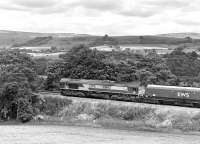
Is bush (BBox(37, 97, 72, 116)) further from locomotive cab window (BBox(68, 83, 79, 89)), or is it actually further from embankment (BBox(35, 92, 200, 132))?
locomotive cab window (BBox(68, 83, 79, 89))

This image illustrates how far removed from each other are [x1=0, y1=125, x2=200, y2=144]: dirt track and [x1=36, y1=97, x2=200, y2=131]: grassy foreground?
10.1 feet

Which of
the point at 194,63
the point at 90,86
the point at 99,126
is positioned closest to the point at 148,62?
the point at 194,63

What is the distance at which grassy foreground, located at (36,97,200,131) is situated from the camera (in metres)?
58.0

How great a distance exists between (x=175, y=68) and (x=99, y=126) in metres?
58.3

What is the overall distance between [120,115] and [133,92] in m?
7.29

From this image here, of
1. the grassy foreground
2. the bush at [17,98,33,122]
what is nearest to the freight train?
the grassy foreground

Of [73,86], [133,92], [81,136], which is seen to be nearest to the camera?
[81,136]

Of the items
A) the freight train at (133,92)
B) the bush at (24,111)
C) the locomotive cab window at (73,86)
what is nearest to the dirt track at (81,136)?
the bush at (24,111)

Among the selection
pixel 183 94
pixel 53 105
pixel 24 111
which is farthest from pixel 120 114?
pixel 24 111

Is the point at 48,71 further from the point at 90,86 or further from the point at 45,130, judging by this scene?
the point at 45,130

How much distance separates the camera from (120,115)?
6281 centimetres

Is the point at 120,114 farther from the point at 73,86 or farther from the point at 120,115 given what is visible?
the point at 73,86

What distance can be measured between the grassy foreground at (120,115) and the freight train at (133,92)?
276cm

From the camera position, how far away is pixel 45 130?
188 ft
